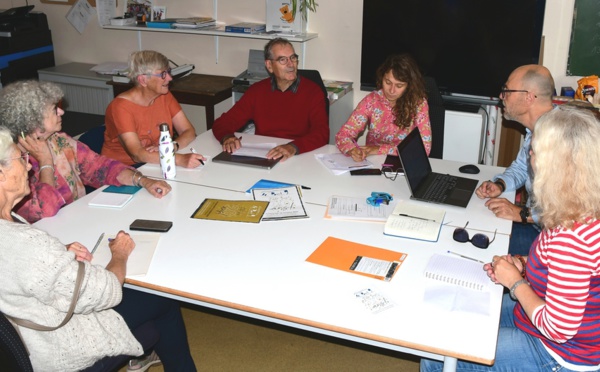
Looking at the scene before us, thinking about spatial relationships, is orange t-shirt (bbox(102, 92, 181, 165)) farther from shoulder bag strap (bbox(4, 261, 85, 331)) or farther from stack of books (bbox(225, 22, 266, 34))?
shoulder bag strap (bbox(4, 261, 85, 331))

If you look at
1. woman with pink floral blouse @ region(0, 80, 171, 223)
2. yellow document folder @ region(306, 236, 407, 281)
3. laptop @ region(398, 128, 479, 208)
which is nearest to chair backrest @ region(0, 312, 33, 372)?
woman with pink floral blouse @ region(0, 80, 171, 223)

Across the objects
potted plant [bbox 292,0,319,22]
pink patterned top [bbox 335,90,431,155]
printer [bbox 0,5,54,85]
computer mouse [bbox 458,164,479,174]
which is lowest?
computer mouse [bbox 458,164,479,174]

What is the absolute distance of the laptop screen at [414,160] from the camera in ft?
8.09

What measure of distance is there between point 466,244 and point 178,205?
3.69 ft

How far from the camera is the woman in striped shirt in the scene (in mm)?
1593

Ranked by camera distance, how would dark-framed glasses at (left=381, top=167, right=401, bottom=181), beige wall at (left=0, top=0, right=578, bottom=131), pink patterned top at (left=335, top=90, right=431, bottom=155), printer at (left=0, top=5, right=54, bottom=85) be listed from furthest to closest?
printer at (left=0, top=5, right=54, bottom=85) → beige wall at (left=0, top=0, right=578, bottom=131) → pink patterned top at (left=335, top=90, right=431, bottom=155) → dark-framed glasses at (left=381, top=167, right=401, bottom=181)

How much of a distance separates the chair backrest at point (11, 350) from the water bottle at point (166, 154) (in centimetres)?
117

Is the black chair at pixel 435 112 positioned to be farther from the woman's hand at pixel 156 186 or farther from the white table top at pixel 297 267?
the woman's hand at pixel 156 186

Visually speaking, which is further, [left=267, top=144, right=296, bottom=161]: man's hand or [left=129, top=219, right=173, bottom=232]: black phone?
[left=267, top=144, right=296, bottom=161]: man's hand

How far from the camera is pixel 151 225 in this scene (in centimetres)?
224

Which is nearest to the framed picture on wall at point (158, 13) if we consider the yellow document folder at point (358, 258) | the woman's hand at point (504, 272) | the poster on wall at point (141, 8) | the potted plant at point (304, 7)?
the poster on wall at point (141, 8)

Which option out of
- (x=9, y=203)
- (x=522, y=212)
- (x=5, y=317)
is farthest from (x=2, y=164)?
(x=522, y=212)

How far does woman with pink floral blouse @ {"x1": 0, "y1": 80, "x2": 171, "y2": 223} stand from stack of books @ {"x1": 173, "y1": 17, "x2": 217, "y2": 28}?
1.99 meters

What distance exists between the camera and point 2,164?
1731 mm
